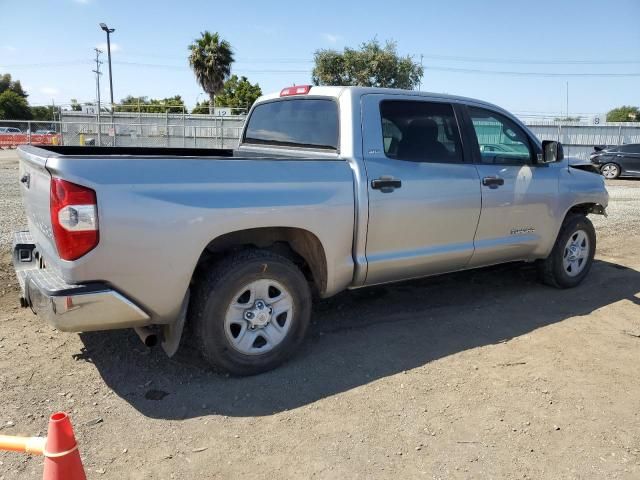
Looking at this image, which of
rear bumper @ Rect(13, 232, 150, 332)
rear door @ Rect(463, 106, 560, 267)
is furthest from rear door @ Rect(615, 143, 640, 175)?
rear bumper @ Rect(13, 232, 150, 332)

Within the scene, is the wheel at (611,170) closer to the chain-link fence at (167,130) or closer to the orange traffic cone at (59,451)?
the chain-link fence at (167,130)

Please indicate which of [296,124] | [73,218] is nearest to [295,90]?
[296,124]

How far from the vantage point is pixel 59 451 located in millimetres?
2018

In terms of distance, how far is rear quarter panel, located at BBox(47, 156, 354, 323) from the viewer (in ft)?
9.43

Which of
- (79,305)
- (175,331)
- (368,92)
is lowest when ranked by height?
(175,331)

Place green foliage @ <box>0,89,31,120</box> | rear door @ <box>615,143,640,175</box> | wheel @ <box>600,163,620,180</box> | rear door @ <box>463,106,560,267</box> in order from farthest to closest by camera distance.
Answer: green foliage @ <box>0,89,31,120</box>
wheel @ <box>600,163,620,180</box>
rear door @ <box>615,143,640,175</box>
rear door @ <box>463,106,560,267</box>

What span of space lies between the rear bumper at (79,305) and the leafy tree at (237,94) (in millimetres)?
40910

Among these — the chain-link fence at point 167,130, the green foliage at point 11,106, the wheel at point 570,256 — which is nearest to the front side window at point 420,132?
the wheel at point 570,256

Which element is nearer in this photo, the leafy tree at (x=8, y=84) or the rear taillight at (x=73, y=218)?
the rear taillight at (x=73, y=218)

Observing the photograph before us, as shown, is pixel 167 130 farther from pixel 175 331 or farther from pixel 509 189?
pixel 175 331

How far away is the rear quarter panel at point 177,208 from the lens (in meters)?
2.88

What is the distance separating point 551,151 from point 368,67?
36521mm

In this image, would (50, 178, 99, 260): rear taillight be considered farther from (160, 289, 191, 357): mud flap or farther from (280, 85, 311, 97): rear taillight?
(280, 85, 311, 97): rear taillight

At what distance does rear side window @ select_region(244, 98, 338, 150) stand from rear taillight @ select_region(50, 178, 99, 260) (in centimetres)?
190
